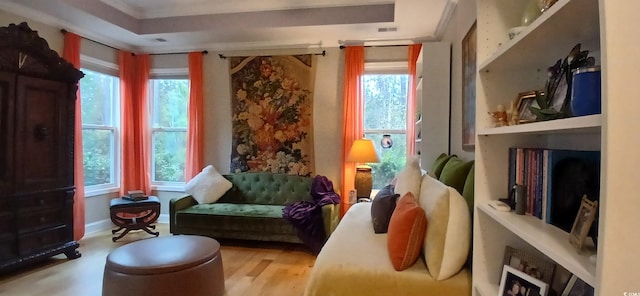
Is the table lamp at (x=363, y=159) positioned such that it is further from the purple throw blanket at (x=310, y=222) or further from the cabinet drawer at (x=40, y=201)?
the cabinet drawer at (x=40, y=201)

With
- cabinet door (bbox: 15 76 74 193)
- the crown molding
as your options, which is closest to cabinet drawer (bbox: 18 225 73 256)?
cabinet door (bbox: 15 76 74 193)

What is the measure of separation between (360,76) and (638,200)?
3.94 meters

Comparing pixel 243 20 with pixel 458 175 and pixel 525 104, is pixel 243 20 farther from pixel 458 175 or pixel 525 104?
pixel 525 104

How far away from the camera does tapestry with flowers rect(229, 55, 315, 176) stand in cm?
466

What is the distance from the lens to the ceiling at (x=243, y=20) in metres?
3.66

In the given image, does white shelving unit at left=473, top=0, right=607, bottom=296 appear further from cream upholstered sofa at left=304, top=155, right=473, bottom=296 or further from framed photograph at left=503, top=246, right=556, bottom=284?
cream upholstered sofa at left=304, top=155, right=473, bottom=296

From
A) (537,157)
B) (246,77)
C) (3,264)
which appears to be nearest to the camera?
(537,157)

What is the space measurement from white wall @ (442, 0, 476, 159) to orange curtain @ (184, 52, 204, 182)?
3.33 meters

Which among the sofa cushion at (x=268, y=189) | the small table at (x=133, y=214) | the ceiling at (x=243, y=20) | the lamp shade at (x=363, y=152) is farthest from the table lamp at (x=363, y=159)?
the small table at (x=133, y=214)

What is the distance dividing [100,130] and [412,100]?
13.7 feet

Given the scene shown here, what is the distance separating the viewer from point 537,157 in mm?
1265

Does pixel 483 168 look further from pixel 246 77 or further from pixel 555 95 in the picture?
pixel 246 77

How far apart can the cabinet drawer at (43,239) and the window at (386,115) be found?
3543 millimetres

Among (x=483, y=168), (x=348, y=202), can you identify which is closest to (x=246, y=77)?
(x=348, y=202)
